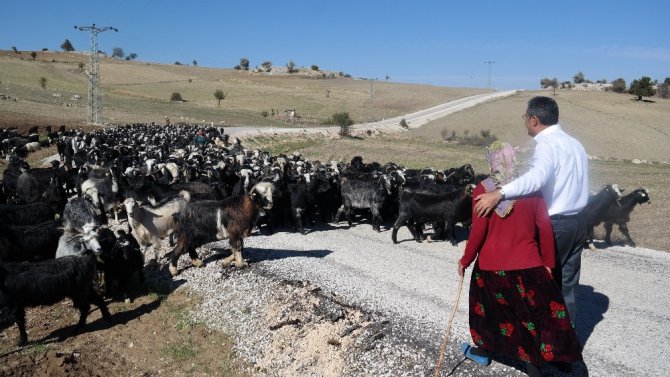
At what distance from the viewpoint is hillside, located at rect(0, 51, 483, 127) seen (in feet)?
183

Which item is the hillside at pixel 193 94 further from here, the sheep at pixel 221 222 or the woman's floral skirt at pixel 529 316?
the woman's floral skirt at pixel 529 316

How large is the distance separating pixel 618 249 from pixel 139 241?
9.49 meters

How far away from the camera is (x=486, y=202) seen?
170 inches

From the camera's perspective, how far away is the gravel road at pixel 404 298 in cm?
595

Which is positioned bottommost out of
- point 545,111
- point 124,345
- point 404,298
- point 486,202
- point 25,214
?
point 124,345

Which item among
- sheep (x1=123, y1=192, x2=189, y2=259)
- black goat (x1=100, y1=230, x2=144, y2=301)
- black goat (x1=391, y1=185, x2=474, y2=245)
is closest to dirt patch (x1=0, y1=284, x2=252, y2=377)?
black goat (x1=100, y1=230, x2=144, y2=301)

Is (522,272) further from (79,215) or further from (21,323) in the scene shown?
(79,215)

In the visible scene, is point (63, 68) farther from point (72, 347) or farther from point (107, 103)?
point (72, 347)

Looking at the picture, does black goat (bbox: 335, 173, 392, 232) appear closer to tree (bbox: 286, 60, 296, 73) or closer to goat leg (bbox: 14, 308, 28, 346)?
goat leg (bbox: 14, 308, 28, 346)

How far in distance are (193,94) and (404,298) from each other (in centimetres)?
8201

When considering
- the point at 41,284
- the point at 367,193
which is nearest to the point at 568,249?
the point at 41,284

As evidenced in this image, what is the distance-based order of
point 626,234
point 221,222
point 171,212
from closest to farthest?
point 221,222
point 171,212
point 626,234

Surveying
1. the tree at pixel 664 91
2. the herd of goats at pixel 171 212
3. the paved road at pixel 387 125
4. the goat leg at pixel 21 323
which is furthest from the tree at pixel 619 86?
the goat leg at pixel 21 323

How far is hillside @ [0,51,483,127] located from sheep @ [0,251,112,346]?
3904 cm
